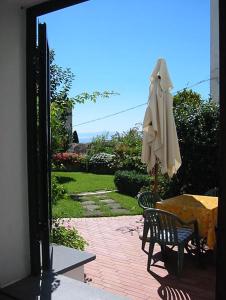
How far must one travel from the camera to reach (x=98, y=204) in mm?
8641

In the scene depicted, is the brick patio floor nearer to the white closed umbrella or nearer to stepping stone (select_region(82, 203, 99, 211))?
the white closed umbrella

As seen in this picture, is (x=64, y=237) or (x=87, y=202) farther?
(x=87, y=202)

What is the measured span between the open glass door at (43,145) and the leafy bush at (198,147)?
14.1ft

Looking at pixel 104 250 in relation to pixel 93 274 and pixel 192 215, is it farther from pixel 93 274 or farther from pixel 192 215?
pixel 192 215

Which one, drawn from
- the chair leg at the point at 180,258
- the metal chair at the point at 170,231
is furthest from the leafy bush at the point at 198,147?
the chair leg at the point at 180,258

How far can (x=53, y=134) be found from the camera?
404cm

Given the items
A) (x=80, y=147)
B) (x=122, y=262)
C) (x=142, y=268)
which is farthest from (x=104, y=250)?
(x=80, y=147)

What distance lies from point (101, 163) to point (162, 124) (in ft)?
32.2

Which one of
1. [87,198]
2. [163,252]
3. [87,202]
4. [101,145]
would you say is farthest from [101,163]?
[163,252]

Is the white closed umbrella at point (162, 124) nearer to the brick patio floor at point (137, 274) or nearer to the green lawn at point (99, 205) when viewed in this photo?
the brick patio floor at point (137, 274)

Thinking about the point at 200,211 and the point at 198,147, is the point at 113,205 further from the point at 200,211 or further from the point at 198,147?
the point at 200,211

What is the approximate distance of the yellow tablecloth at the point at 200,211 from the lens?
440 centimetres

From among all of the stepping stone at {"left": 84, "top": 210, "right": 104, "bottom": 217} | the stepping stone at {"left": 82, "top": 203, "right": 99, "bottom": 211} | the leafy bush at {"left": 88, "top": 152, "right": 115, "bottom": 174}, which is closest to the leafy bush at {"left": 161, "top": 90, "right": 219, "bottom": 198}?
the stepping stone at {"left": 84, "top": 210, "right": 104, "bottom": 217}

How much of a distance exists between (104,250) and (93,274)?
963 mm
